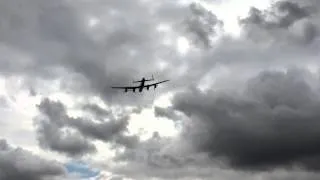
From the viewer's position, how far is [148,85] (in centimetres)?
19875
